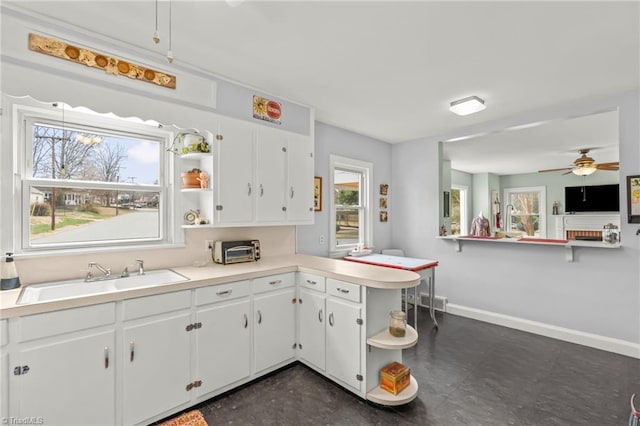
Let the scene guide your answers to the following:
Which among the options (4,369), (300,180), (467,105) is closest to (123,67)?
(300,180)

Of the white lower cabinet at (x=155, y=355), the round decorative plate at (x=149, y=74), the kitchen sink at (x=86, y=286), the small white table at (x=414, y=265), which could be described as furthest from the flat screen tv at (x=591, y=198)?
the round decorative plate at (x=149, y=74)

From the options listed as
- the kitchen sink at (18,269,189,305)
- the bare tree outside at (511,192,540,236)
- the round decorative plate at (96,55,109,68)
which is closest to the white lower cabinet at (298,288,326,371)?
the kitchen sink at (18,269,189,305)

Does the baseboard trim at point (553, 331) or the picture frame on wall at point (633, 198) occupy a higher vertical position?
the picture frame on wall at point (633, 198)

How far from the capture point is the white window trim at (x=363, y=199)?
3.97 meters

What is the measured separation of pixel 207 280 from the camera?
2.12 m

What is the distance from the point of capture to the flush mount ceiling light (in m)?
3.03

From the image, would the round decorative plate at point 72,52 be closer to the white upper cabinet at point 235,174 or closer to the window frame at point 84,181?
the window frame at point 84,181

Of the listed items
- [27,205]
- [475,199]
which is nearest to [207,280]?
[27,205]

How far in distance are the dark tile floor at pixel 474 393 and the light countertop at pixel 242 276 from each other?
91cm

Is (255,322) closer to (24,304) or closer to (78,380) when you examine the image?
(78,380)

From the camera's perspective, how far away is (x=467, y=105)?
10.1 ft

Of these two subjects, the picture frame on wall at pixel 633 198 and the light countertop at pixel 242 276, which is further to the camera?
the picture frame on wall at pixel 633 198

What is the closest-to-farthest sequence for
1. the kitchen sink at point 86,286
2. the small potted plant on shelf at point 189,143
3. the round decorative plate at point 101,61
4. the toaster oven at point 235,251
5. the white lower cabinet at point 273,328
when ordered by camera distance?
the kitchen sink at point 86,286 → the round decorative plate at point 101,61 → the white lower cabinet at point 273,328 → the small potted plant on shelf at point 189,143 → the toaster oven at point 235,251

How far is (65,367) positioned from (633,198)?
4.76m
